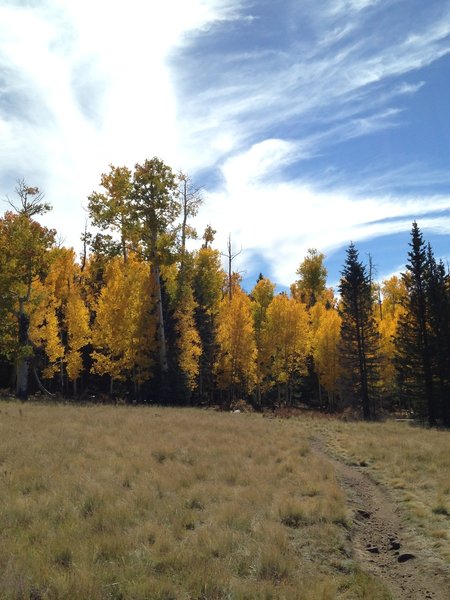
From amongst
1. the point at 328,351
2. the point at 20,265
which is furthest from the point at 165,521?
the point at 328,351

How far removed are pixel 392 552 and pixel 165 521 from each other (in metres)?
4.00

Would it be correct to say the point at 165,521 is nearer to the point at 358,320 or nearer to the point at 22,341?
the point at 22,341

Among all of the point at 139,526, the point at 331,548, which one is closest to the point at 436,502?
the point at 331,548

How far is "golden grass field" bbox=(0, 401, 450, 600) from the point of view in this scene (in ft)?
19.0

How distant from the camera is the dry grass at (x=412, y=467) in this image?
9.40 meters

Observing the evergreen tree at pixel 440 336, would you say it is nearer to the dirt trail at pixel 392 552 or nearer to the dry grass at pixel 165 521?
the dry grass at pixel 165 521

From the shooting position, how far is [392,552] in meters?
7.98

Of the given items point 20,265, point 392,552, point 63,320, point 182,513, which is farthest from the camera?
point 63,320

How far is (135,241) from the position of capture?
A: 3150cm

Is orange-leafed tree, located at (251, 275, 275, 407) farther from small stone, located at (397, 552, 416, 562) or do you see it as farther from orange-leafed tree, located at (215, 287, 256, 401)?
small stone, located at (397, 552, 416, 562)

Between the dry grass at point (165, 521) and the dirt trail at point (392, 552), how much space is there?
16.5 inches

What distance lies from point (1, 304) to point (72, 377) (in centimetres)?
1786

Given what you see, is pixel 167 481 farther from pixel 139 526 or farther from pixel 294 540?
pixel 294 540

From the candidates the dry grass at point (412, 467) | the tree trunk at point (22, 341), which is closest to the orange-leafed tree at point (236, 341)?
the dry grass at point (412, 467)
